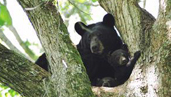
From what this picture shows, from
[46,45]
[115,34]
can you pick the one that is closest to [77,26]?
[115,34]

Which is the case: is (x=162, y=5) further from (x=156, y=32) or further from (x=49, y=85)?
(x=49, y=85)

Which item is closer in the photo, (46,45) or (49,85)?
(49,85)

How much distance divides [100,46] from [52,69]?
2.00 metres

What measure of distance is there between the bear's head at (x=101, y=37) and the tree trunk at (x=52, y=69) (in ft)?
5.43

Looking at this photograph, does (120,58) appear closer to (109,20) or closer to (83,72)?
(109,20)

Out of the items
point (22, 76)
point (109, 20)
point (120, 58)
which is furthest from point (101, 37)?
point (22, 76)

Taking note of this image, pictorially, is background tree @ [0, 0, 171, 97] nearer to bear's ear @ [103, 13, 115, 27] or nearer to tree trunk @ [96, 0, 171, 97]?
tree trunk @ [96, 0, 171, 97]

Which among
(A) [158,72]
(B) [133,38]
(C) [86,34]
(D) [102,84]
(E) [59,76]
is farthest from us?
(C) [86,34]

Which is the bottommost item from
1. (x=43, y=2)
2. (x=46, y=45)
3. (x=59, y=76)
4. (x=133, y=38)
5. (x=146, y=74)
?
(x=146, y=74)

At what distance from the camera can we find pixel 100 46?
211 inches

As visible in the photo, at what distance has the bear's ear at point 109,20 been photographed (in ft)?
17.0

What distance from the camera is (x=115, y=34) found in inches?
225

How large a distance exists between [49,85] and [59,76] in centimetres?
18

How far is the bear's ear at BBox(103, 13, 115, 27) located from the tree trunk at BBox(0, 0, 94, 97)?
64.2 inches
